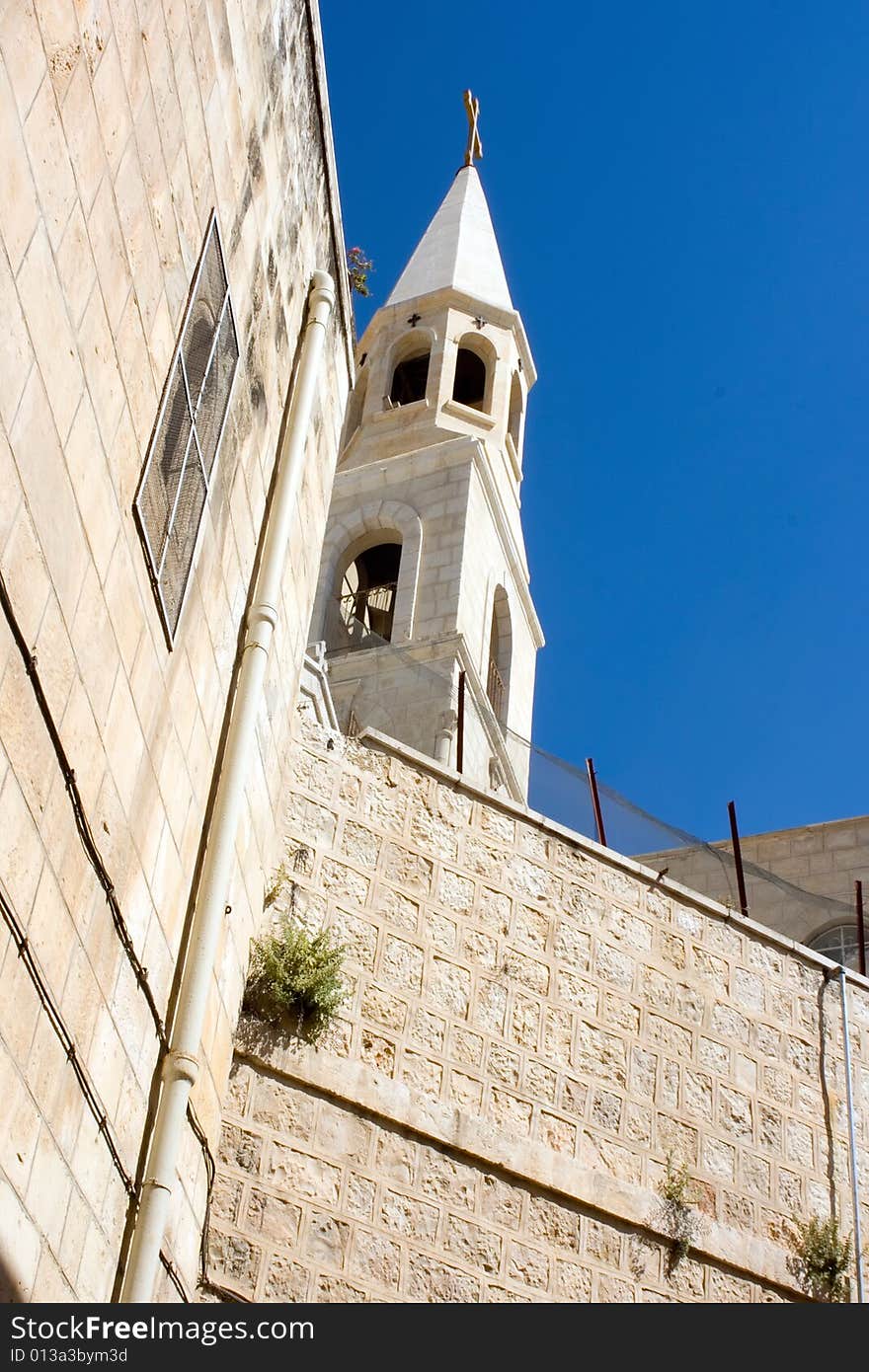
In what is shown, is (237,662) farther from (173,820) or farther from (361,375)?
(361,375)

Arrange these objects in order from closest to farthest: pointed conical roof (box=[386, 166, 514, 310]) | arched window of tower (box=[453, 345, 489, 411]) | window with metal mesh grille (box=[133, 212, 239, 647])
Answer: window with metal mesh grille (box=[133, 212, 239, 647])
arched window of tower (box=[453, 345, 489, 411])
pointed conical roof (box=[386, 166, 514, 310])

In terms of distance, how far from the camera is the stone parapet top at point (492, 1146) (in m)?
8.33

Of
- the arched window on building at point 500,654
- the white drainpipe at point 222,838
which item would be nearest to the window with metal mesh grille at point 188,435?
the white drainpipe at point 222,838

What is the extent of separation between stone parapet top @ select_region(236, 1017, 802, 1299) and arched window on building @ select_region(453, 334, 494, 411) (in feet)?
55.7

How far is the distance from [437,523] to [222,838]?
15.2 metres

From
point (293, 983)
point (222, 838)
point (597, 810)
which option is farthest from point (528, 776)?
point (222, 838)

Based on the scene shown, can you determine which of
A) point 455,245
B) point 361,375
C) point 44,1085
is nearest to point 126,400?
point 44,1085

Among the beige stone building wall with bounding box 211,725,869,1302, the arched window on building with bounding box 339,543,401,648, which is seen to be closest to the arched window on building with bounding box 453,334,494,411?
the arched window on building with bounding box 339,543,401,648

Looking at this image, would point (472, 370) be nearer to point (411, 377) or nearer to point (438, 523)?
point (411, 377)

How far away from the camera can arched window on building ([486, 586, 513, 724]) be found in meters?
21.9

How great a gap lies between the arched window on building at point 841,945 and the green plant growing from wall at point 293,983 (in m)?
9.05

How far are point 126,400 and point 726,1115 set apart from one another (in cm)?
677

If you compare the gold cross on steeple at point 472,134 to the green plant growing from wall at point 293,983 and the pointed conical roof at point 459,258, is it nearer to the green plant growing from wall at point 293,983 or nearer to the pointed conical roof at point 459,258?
the pointed conical roof at point 459,258

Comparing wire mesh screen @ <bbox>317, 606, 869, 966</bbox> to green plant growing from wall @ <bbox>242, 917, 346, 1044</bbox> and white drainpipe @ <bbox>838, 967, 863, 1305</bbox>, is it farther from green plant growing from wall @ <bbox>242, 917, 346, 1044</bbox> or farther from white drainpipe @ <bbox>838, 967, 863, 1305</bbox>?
green plant growing from wall @ <bbox>242, 917, 346, 1044</bbox>
